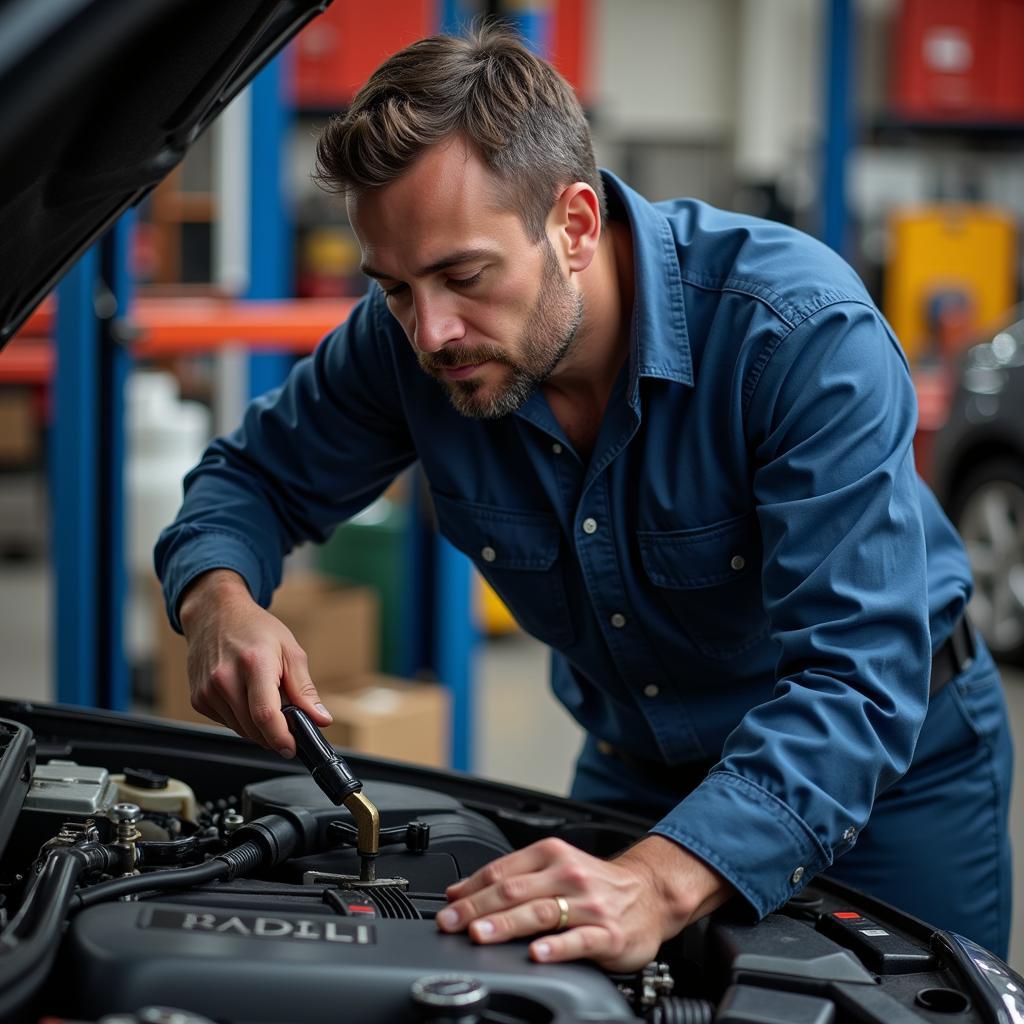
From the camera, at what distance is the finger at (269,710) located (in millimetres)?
1338

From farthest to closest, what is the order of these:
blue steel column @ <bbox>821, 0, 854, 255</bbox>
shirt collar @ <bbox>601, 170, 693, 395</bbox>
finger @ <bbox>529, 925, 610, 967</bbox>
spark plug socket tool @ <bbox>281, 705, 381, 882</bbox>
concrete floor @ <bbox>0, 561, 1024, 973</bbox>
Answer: blue steel column @ <bbox>821, 0, 854, 255</bbox> < concrete floor @ <bbox>0, 561, 1024, 973</bbox> < shirt collar @ <bbox>601, 170, 693, 395</bbox> < spark plug socket tool @ <bbox>281, 705, 381, 882</bbox> < finger @ <bbox>529, 925, 610, 967</bbox>

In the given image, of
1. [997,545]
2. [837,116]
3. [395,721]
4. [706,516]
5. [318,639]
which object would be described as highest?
[837,116]

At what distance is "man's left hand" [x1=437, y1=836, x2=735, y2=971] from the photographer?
1.02 metres

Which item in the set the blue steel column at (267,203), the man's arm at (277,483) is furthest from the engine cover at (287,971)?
the blue steel column at (267,203)

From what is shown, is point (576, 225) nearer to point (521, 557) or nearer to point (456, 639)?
point (521, 557)

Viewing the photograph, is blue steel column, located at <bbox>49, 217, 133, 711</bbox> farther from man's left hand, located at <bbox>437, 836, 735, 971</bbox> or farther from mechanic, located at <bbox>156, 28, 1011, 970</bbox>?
man's left hand, located at <bbox>437, 836, 735, 971</bbox>

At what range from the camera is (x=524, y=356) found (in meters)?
1.40

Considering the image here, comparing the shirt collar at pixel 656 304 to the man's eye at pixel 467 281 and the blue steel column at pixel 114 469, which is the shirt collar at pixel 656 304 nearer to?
the man's eye at pixel 467 281

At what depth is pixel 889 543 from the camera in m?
1.25

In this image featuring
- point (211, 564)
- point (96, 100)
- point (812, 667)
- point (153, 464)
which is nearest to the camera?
point (96, 100)

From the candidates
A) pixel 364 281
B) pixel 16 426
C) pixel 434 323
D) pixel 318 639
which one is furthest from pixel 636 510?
pixel 364 281

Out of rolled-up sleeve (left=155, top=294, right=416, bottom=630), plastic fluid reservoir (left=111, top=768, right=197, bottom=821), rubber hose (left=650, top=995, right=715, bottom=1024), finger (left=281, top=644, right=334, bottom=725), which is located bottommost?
rubber hose (left=650, top=995, right=715, bottom=1024)

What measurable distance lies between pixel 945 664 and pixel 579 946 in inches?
30.3

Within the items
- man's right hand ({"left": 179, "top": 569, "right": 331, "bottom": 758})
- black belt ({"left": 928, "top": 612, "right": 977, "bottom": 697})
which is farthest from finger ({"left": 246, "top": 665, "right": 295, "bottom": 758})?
black belt ({"left": 928, "top": 612, "right": 977, "bottom": 697})
